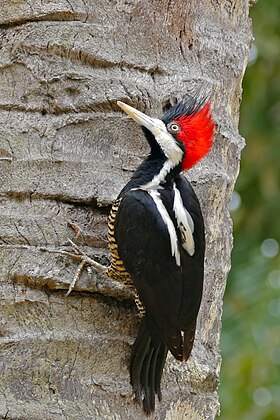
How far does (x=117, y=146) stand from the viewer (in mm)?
3553

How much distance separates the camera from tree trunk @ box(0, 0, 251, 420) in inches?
131

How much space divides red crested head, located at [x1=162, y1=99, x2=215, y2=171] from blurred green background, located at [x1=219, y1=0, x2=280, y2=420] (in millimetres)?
1930

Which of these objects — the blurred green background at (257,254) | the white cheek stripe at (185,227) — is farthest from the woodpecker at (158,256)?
the blurred green background at (257,254)

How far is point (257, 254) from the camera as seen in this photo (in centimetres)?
623

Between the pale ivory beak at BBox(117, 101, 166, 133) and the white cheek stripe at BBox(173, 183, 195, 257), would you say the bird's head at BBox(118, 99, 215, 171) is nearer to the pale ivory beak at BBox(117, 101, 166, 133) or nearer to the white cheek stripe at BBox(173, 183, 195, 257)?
the pale ivory beak at BBox(117, 101, 166, 133)

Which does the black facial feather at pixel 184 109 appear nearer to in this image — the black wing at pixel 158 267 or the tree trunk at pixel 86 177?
the tree trunk at pixel 86 177

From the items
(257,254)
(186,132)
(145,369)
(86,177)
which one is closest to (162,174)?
(186,132)

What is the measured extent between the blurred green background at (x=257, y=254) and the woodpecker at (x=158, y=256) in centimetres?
192

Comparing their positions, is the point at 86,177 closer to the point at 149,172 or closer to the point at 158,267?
the point at 149,172

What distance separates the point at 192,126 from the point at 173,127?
0.07m

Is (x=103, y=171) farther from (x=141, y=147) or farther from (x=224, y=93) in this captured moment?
(x=224, y=93)

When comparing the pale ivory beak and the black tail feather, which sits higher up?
the pale ivory beak

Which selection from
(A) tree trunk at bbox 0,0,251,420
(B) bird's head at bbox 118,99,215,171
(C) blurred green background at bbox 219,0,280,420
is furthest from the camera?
(C) blurred green background at bbox 219,0,280,420

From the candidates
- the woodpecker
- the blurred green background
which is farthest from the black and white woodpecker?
the blurred green background
